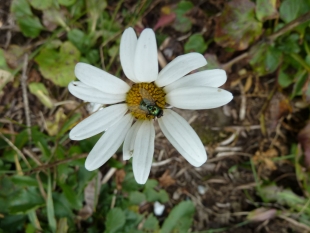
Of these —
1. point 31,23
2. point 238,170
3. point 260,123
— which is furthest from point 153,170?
point 31,23

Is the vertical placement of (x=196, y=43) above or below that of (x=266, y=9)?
below

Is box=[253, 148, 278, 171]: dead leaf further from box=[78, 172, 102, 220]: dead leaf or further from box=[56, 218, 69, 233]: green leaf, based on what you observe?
box=[56, 218, 69, 233]: green leaf

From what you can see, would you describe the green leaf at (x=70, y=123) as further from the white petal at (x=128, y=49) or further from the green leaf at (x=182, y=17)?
the green leaf at (x=182, y=17)

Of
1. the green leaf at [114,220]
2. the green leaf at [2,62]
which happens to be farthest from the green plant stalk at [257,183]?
the green leaf at [2,62]

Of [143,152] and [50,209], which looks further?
[50,209]

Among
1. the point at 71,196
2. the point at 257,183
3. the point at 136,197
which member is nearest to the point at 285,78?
the point at 257,183

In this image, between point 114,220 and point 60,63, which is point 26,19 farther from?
point 114,220
